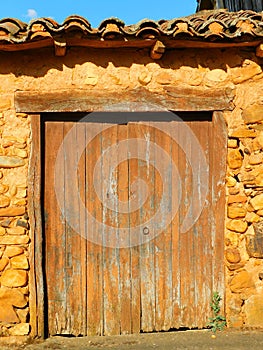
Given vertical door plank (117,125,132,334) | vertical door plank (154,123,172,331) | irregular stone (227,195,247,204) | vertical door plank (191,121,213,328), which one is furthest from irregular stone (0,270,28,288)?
irregular stone (227,195,247,204)

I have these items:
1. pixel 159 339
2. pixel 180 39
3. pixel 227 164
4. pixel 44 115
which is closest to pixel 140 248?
pixel 159 339

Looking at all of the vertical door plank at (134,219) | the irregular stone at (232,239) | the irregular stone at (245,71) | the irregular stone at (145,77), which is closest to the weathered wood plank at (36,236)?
the vertical door plank at (134,219)

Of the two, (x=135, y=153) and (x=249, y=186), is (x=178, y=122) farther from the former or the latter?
(x=249, y=186)

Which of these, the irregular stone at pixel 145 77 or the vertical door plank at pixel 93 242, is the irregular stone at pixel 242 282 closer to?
the vertical door plank at pixel 93 242

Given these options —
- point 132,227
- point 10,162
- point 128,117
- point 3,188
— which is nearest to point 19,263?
point 3,188

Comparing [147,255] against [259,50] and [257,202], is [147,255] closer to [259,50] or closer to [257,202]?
[257,202]

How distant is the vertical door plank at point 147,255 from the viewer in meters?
4.64

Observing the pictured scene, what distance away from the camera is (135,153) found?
4.64 meters

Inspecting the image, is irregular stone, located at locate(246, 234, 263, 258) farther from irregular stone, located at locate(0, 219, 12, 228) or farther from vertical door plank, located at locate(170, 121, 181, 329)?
irregular stone, located at locate(0, 219, 12, 228)

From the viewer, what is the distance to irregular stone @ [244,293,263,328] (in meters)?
4.53

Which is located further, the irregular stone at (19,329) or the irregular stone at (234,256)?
the irregular stone at (234,256)

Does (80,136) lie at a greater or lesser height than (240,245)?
greater

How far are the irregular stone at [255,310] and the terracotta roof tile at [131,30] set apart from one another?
2.35 metres

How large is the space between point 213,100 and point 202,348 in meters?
2.21
